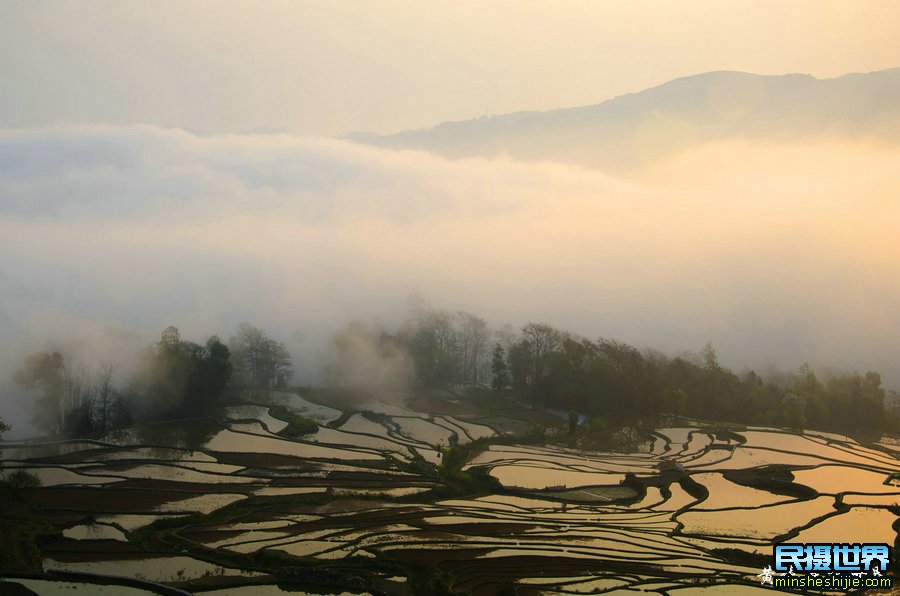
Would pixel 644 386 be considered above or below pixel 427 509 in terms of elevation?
above

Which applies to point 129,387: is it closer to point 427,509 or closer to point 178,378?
point 178,378

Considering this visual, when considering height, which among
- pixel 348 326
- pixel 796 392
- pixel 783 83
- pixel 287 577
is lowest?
pixel 287 577

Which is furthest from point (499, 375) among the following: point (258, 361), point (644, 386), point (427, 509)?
point (427, 509)

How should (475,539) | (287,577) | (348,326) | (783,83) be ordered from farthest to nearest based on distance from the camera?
1. (783,83)
2. (348,326)
3. (475,539)
4. (287,577)

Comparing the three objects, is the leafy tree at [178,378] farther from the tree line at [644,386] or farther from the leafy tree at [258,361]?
the tree line at [644,386]

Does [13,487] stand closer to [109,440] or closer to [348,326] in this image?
[109,440]

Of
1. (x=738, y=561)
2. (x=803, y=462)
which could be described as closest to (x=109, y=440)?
(x=738, y=561)
